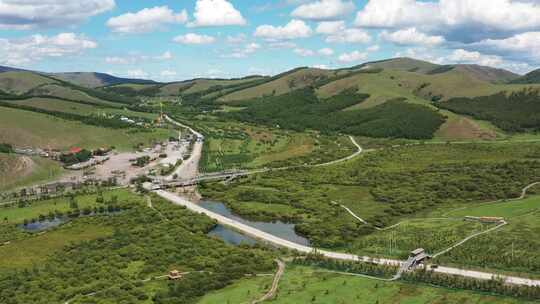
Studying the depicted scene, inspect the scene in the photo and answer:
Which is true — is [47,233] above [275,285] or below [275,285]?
above

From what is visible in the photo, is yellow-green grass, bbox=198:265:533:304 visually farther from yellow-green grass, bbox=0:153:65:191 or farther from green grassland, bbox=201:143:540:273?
yellow-green grass, bbox=0:153:65:191

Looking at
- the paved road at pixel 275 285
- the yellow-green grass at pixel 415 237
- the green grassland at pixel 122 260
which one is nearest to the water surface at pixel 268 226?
the green grassland at pixel 122 260

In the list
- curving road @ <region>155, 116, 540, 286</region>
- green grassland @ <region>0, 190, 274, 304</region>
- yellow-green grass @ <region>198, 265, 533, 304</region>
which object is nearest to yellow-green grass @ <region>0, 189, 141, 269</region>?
green grassland @ <region>0, 190, 274, 304</region>

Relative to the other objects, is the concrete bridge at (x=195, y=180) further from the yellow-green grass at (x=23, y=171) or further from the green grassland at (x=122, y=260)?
the yellow-green grass at (x=23, y=171)

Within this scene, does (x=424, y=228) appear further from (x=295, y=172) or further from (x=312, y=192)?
(x=295, y=172)

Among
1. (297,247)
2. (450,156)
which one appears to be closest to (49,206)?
(297,247)

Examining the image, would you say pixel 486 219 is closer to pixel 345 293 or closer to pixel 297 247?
pixel 297 247
